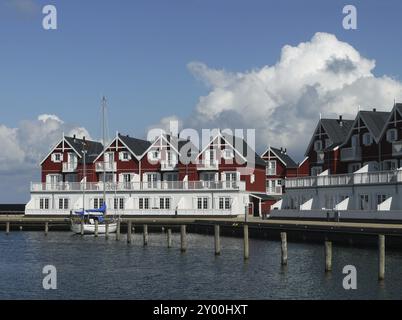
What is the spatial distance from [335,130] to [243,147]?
15756 millimetres

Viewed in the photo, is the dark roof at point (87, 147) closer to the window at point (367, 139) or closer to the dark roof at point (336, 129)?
the dark roof at point (336, 129)

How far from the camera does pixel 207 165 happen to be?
8944 cm

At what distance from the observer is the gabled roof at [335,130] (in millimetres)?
80031

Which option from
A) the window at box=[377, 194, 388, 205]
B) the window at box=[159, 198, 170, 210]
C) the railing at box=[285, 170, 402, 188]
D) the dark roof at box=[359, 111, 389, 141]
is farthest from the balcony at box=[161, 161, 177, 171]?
the window at box=[377, 194, 388, 205]

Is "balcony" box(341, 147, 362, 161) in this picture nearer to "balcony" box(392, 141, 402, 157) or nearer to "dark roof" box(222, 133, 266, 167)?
"balcony" box(392, 141, 402, 157)

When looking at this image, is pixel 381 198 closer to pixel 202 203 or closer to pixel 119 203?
pixel 202 203

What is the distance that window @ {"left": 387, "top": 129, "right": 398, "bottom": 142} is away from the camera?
228ft

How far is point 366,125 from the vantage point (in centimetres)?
7331

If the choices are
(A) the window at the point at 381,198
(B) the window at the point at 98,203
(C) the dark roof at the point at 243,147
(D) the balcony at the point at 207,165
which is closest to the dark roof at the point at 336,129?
(C) the dark roof at the point at 243,147

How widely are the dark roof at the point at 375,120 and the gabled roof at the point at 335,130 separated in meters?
4.88

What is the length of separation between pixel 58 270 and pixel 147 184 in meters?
45.7

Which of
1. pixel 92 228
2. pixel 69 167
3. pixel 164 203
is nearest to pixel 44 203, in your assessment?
pixel 69 167
